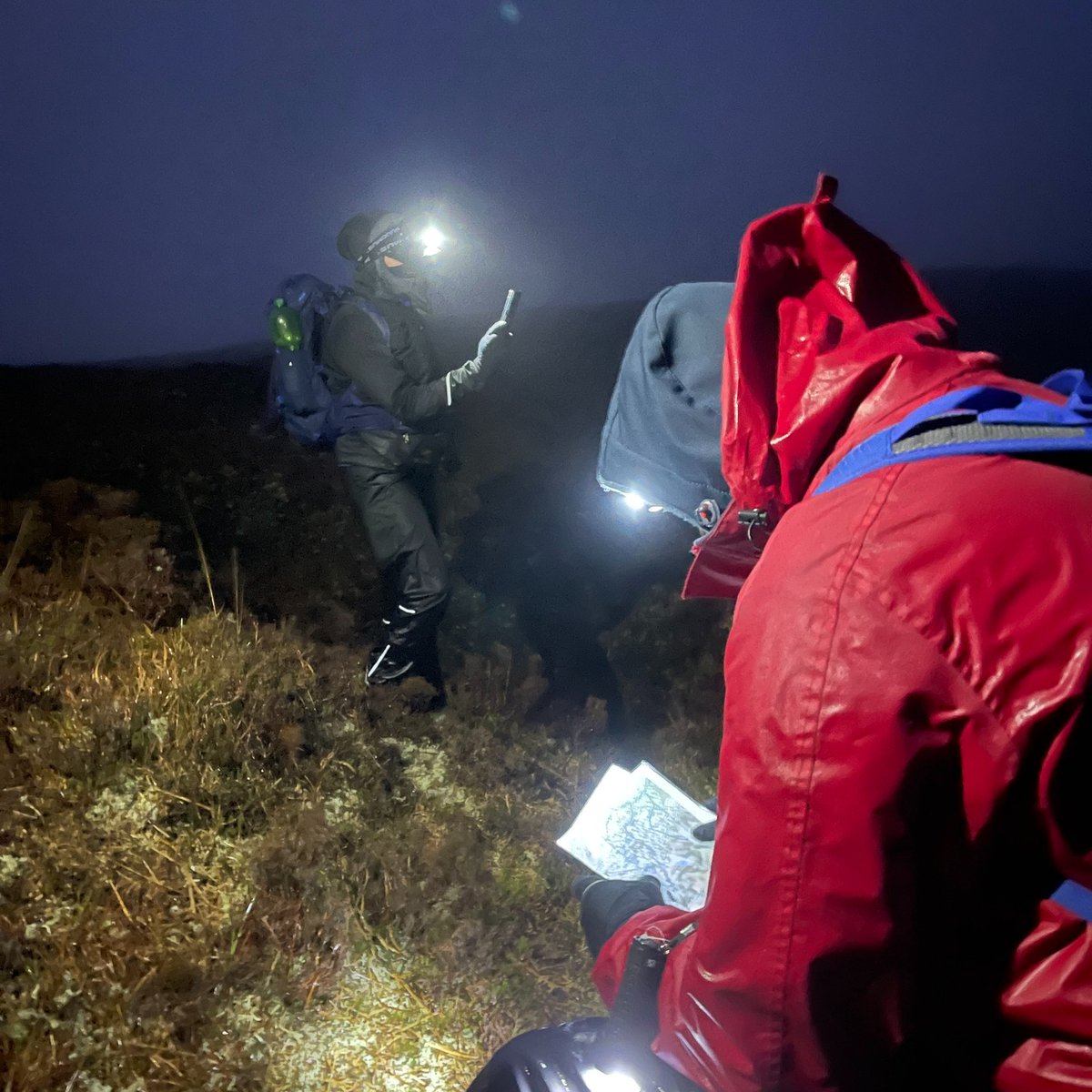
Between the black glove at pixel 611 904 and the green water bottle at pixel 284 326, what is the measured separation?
9.14 feet

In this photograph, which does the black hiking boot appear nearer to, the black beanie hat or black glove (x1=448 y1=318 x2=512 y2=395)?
black glove (x1=448 y1=318 x2=512 y2=395)

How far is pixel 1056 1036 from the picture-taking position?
3.54ft

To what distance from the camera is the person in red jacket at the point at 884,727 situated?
0.86 metres

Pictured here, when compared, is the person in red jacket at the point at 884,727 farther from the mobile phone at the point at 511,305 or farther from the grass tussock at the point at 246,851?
the mobile phone at the point at 511,305

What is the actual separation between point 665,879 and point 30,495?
4001 mm

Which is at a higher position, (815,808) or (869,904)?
(815,808)

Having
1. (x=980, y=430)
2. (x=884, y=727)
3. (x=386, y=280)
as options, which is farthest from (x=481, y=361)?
(x=884, y=727)

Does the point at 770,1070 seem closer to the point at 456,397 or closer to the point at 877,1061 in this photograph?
the point at 877,1061

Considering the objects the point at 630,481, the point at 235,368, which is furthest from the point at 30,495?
the point at 630,481

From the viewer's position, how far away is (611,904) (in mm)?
2570

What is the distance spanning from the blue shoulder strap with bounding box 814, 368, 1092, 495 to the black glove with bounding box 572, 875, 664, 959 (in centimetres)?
198

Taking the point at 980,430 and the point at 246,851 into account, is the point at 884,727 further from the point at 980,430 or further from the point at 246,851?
the point at 246,851

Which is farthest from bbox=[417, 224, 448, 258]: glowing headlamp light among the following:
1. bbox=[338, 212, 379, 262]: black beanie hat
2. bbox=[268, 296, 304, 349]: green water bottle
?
bbox=[268, 296, 304, 349]: green water bottle

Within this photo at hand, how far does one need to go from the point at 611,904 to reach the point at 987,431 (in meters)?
2.18
